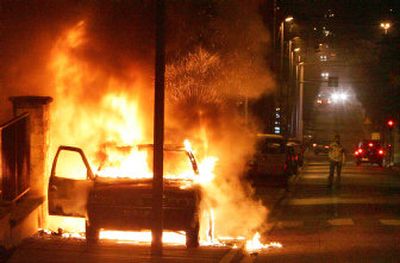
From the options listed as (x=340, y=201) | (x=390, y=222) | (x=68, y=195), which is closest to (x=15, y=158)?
(x=68, y=195)

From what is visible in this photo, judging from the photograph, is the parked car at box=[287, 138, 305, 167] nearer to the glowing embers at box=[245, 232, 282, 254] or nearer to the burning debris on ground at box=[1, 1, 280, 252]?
the burning debris on ground at box=[1, 1, 280, 252]

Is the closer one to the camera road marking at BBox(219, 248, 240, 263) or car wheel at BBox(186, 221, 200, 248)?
road marking at BBox(219, 248, 240, 263)

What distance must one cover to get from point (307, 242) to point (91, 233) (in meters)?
3.81

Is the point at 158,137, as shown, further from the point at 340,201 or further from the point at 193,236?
the point at 340,201

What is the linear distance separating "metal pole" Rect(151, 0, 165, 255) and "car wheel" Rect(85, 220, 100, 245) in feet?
4.41

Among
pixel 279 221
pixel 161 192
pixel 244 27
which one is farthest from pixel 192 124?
pixel 161 192

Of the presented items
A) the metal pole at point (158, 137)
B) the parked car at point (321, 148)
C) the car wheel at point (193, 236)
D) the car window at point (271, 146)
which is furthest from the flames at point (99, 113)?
the parked car at point (321, 148)

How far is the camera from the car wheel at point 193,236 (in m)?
11.2

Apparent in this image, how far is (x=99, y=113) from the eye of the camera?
14641 mm

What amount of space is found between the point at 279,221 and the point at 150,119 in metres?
3.61

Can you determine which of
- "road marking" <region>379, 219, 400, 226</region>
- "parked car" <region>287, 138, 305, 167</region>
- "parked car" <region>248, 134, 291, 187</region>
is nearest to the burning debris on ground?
"road marking" <region>379, 219, 400, 226</region>

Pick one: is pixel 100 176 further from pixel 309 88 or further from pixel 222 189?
pixel 309 88

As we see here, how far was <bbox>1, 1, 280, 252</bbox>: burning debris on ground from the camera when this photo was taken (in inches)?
555

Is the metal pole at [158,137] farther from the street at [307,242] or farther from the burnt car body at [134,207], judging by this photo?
the burnt car body at [134,207]
